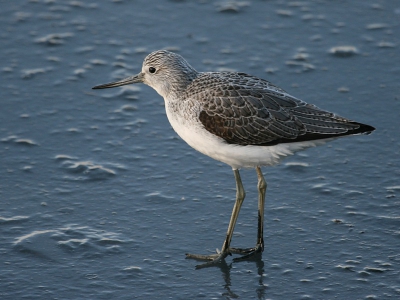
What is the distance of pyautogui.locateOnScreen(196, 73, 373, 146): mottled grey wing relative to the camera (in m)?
8.88

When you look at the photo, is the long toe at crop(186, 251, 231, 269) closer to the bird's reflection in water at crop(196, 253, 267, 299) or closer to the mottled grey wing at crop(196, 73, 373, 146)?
the bird's reflection in water at crop(196, 253, 267, 299)

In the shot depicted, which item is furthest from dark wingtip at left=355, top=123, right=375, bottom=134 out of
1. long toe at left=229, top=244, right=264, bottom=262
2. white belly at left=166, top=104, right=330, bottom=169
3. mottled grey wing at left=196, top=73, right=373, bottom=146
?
long toe at left=229, top=244, right=264, bottom=262

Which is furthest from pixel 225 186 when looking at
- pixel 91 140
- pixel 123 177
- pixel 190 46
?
pixel 190 46

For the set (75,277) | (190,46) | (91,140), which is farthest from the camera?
(190,46)

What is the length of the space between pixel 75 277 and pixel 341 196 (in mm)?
3585

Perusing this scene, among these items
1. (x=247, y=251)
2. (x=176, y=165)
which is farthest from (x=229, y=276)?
(x=176, y=165)

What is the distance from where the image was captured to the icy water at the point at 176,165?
861 cm

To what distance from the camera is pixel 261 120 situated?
894cm

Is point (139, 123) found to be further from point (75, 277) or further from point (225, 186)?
point (75, 277)

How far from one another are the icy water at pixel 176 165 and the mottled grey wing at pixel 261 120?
4.00 ft

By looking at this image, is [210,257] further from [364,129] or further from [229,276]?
[364,129]

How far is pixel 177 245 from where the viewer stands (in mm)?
9086

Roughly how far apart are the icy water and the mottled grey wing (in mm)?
1218

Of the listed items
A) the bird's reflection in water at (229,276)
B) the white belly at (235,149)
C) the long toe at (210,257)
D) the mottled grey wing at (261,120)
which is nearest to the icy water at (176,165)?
the bird's reflection in water at (229,276)
